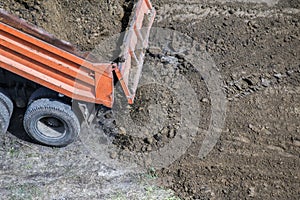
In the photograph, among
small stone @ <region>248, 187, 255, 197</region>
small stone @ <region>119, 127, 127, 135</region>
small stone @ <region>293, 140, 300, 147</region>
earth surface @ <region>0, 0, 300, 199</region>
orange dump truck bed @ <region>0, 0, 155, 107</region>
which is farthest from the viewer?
small stone @ <region>119, 127, 127, 135</region>

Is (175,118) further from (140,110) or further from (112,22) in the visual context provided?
(112,22)

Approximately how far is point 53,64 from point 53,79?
0.22 meters

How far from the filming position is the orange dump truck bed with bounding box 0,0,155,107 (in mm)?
6295

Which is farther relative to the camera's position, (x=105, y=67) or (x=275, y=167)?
(x=275, y=167)

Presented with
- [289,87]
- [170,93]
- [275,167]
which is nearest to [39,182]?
[170,93]

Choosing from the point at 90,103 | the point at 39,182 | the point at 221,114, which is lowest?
the point at 39,182

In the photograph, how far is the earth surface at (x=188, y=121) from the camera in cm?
674

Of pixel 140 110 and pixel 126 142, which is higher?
pixel 140 110

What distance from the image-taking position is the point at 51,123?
7062 millimetres

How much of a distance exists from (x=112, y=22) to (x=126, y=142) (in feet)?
6.71

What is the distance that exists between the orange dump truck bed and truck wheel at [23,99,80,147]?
28cm

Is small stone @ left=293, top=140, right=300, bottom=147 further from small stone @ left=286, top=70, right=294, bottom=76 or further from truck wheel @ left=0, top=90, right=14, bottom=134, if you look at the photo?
truck wheel @ left=0, top=90, right=14, bottom=134

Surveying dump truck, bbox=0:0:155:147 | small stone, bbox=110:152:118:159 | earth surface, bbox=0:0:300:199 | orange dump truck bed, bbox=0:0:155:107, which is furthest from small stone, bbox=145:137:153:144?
orange dump truck bed, bbox=0:0:155:107

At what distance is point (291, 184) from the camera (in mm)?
6660
